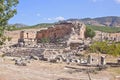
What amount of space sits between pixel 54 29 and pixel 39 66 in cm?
5327

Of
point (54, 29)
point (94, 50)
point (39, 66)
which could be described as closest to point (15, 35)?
point (54, 29)

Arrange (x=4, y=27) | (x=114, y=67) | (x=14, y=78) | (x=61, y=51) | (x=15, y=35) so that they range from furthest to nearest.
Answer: (x=15, y=35), (x=61, y=51), (x=114, y=67), (x=14, y=78), (x=4, y=27)

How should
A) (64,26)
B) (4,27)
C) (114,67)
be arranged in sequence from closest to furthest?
(4,27) → (114,67) → (64,26)

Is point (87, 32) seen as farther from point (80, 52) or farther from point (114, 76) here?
point (114, 76)

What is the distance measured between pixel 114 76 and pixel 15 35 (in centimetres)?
8563

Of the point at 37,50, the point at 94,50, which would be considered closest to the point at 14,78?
the point at 94,50

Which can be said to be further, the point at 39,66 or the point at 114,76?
the point at 39,66

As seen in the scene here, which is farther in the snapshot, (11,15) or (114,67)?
(114,67)

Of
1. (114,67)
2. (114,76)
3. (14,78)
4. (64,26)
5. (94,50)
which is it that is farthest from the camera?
(64,26)

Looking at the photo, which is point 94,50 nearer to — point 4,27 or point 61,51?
point 61,51

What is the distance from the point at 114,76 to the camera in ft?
97.7

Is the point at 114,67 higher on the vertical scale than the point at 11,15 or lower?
lower

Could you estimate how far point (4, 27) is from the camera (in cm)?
2225

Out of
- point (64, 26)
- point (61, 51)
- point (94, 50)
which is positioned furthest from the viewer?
point (64, 26)
